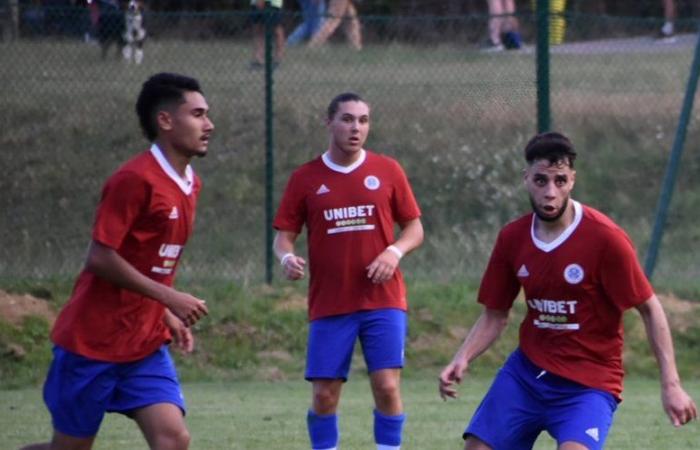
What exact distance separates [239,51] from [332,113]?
5.92 meters

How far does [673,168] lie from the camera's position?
12.9 metres

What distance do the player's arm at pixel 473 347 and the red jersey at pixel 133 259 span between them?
118 centimetres

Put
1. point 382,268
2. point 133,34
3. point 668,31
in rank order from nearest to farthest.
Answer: point 382,268 < point 133,34 < point 668,31

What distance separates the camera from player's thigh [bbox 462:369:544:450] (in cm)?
582

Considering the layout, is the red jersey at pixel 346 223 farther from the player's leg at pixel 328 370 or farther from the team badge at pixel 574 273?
the team badge at pixel 574 273

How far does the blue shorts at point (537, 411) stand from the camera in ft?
18.9

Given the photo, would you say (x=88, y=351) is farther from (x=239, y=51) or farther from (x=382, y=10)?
(x=382, y=10)

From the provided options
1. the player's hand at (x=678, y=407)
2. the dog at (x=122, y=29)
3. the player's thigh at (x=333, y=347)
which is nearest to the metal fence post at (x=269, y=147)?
the dog at (x=122, y=29)

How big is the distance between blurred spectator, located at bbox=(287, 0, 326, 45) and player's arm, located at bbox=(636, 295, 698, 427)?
25.4 ft

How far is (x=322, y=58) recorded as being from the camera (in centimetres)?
1464

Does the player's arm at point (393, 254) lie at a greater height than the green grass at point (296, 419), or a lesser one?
greater

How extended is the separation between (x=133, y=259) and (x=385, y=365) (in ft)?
6.86

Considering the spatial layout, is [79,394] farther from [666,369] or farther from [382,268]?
[666,369]

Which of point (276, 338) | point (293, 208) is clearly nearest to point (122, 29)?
point (276, 338)
